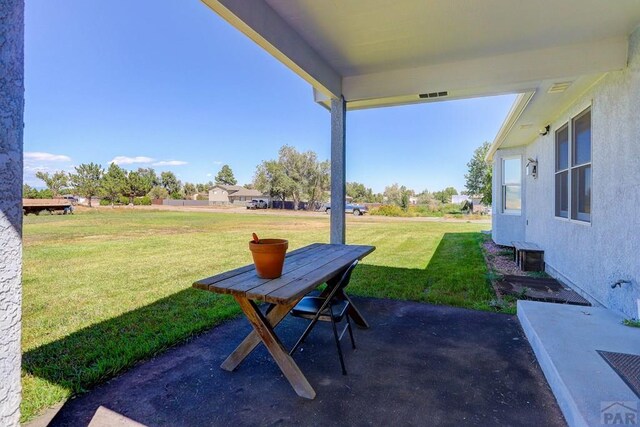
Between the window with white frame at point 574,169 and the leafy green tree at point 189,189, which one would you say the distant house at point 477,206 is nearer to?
the window with white frame at point 574,169

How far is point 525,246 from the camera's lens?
585cm

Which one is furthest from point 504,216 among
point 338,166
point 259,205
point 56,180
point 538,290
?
point 56,180

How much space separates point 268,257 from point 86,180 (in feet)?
145

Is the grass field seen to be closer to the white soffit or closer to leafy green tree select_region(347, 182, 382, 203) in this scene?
the white soffit

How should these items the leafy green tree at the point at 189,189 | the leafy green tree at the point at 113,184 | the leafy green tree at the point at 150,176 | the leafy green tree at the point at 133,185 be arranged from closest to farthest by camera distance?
1. the leafy green tree at the point at 113,184
2. the leafy green tree at the point at 133,185
3. the leafy green tree at the point at 150,176
4. the leafy green tree at the point at 189,189

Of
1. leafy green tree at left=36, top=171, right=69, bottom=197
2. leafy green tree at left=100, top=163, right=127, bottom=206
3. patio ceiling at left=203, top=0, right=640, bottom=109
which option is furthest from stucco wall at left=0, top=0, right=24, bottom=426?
leafy green tree at left=36, top=171, right=69, bottom=197

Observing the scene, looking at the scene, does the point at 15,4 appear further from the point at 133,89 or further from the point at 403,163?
the point at 403,163

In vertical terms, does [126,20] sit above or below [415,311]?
above

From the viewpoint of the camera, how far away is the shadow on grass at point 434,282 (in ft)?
13.0

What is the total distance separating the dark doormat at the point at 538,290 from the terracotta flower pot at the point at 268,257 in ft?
11.2

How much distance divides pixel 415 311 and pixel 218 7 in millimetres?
3340

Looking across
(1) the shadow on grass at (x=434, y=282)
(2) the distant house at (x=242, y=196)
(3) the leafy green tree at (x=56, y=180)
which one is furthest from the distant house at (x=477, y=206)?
(3) the leafy green tree at (x=56, y=180)

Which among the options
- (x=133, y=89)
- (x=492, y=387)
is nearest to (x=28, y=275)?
(x=492, y=387)

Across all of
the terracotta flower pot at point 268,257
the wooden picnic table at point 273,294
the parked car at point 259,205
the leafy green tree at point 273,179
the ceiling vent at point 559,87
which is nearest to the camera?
the wooden picnic table at point 273,294
